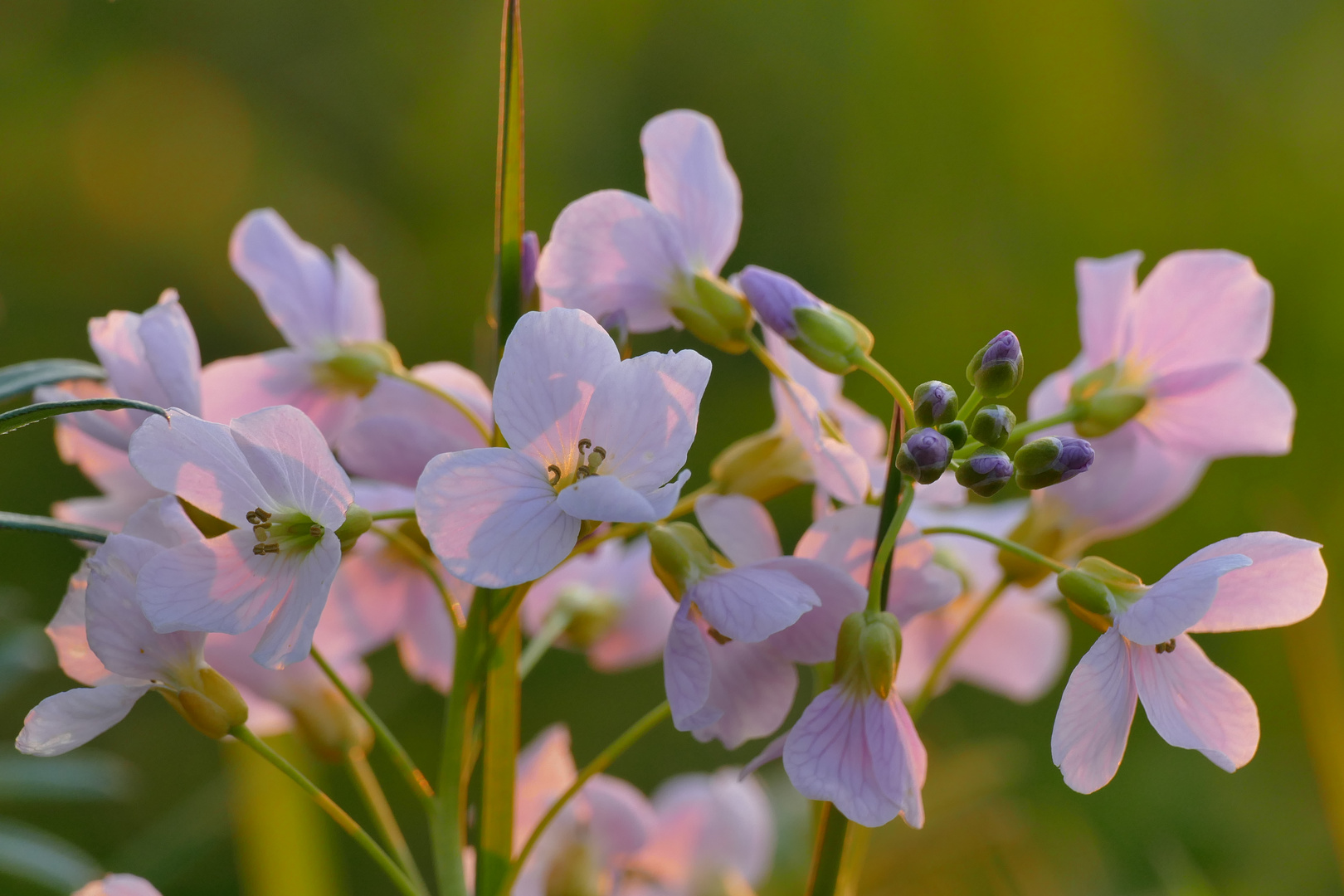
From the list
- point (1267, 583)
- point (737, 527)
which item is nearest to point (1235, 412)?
point (1267, 583)

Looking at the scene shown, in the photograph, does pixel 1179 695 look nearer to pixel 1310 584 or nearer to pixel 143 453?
pixel 1310 584

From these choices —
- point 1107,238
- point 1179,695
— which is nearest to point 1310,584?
point 1179,695

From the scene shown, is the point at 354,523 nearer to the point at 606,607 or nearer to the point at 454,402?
the point at 454,402

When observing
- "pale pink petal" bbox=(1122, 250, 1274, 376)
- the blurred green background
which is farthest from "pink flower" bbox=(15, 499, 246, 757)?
the blurred green background

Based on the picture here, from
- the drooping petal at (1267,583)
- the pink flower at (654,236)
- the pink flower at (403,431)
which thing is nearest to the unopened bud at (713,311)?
the pink flower at (654,236)

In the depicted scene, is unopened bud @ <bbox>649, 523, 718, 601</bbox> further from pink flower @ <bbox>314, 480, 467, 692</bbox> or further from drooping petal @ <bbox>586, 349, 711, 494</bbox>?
pink flower @ <bbox>314, 480, 467, 692</bbox>

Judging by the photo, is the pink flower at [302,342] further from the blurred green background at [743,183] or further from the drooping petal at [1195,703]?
the blurred green background at [743,183]

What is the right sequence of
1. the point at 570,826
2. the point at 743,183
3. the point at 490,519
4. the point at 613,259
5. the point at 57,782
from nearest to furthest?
the point at 490,519
the point at 613,259
the point at 570,826
the point at 57,782
the point at 743,183

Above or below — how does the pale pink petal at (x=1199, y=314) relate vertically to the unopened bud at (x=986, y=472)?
above
